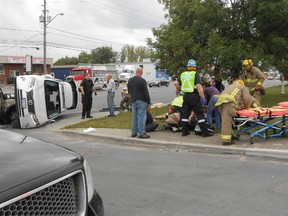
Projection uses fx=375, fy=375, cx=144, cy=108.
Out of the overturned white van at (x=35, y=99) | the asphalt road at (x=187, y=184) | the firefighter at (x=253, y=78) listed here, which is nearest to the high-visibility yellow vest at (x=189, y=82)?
the asphalt road at (x=187, y=184)

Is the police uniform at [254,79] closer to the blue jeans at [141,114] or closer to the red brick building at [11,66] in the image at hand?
the blue jeans at [141,114]

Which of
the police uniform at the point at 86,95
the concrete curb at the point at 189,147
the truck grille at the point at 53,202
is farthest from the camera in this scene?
the police uniform at the point at 86,95

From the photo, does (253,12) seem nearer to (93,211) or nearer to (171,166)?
(171,166)

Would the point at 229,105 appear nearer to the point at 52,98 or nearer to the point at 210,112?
the point at 210,112

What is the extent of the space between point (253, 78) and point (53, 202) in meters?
9.40

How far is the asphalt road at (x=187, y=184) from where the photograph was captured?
4508 mm

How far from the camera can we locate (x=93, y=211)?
2838mm

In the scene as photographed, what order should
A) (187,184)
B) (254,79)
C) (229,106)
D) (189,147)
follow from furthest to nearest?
(254,79), (189,147), (229,106), (187,184)

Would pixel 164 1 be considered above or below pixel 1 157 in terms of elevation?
above

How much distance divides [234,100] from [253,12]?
7411 millimetres

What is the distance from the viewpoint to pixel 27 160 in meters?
2.65

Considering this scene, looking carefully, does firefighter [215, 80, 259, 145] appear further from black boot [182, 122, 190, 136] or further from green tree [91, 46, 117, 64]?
green tree [91, 46, 117, 64]

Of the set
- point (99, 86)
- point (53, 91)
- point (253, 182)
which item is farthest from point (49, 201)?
point (99, 86)

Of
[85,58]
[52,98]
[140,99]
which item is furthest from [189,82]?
[85,58]
